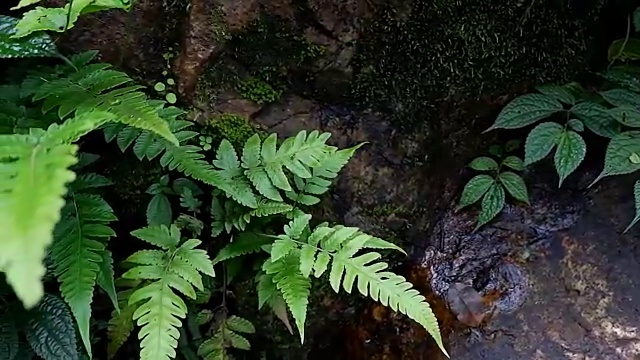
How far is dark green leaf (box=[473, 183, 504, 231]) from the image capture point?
2.19m

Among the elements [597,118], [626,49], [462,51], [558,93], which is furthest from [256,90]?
[626,49]

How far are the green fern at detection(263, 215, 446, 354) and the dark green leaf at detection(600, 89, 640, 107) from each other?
3.38 ft

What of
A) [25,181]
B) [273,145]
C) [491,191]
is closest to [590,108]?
[491,191]

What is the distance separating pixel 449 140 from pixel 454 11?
1.55ft

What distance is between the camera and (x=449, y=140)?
2.34 m

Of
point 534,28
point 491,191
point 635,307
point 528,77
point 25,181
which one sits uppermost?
point 25,181

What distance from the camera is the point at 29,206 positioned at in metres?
0.98

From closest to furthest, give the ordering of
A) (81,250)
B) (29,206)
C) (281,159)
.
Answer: (29,206) < (81,250) < (281,159)

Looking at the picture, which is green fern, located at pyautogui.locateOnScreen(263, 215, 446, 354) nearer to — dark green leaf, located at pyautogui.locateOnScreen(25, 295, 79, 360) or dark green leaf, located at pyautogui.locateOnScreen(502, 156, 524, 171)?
dark green leaf, located at pyautogui.locateOnScreen(25, 295, 79, 360)

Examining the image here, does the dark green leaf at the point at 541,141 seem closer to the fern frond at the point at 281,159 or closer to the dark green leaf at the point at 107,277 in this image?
the fern frond at the point at 281,159

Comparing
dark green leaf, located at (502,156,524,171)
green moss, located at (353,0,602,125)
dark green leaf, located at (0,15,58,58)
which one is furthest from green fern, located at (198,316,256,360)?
dark green leaf, located at (502,156,524,171)

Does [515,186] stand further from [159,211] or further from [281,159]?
[159,211]

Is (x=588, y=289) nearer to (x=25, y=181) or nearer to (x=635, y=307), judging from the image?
(x=635, y=307)

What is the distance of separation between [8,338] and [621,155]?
6.28 feet
